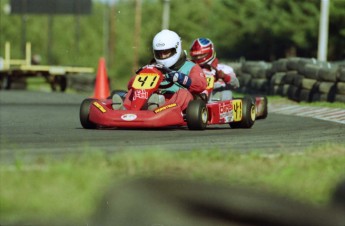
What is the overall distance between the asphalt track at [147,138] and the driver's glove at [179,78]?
50 cm

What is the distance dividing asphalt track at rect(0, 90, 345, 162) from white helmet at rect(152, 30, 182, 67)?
0.77 meters

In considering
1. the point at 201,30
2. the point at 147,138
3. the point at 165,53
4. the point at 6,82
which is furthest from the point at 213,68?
the point at 201,30

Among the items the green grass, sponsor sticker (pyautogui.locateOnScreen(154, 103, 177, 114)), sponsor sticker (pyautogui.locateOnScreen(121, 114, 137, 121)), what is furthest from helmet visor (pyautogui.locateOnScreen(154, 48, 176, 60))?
the green grass

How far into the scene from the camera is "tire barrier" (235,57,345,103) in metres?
17.6

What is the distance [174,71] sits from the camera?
35.7ft

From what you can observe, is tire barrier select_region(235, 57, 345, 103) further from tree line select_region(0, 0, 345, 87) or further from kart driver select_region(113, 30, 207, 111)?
kart driver select_region(113, 30, 207, 111)

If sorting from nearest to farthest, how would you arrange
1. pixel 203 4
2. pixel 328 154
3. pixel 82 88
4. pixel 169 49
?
1. pixel 328 154
2. pixel 169 49
3. pixel 82 88
4. pixel 203 4

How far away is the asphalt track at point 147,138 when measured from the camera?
7.49 m

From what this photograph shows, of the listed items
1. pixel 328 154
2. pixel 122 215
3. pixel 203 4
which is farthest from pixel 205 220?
pixel 203 4

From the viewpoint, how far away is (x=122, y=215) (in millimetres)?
1751

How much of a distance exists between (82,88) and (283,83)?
14.7m

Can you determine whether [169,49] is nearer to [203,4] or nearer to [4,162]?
[4,162]

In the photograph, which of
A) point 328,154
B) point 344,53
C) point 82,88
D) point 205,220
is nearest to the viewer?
point 205,220

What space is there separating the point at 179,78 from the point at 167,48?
41 centimetres
